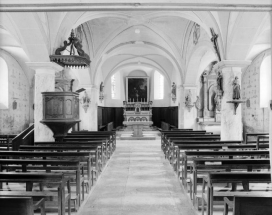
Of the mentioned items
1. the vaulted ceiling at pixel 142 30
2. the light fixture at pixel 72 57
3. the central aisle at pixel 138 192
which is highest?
the vaulted ceiling at pixel 142 30

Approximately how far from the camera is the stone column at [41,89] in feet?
28.6

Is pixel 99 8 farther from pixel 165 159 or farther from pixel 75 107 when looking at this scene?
pixel 165 159

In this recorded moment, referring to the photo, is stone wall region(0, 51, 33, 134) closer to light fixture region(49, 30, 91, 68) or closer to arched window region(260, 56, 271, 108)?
light fixture region(49, 30, 91, 68)

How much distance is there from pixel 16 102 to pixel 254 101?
13138 mm

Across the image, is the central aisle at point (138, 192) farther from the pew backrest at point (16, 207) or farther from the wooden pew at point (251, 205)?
the pew backrest at point (16, 207)

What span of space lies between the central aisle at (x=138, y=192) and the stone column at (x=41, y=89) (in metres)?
2.38

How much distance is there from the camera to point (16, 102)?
574 inches

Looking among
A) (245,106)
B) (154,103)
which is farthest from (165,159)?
(154,103)

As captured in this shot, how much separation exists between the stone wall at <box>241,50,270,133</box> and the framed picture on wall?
1095cm

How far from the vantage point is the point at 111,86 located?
2541 cm

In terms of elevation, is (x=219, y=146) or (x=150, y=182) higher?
(x=219, y=146)

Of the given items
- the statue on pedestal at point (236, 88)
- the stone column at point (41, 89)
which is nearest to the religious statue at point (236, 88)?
the statue on pedestal at point (236, 88)

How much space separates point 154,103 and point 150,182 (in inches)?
769

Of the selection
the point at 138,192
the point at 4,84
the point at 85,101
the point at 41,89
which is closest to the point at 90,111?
the point at 85,101
